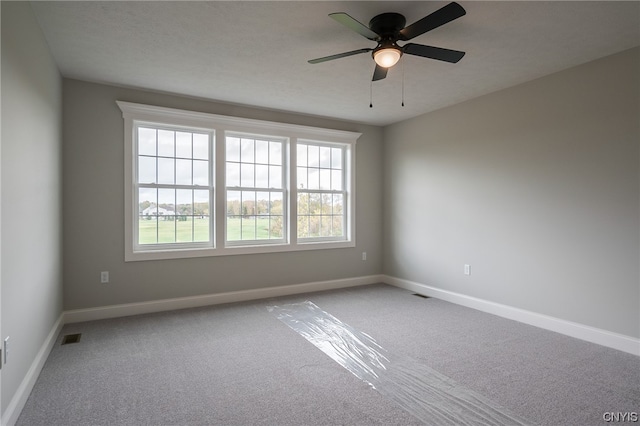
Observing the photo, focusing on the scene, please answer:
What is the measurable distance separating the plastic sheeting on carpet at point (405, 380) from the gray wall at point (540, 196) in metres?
1.87

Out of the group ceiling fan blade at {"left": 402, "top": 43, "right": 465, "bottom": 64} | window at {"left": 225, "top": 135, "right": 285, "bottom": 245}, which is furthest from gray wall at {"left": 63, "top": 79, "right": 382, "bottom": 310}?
ceiling fan blade at {"left": 402, "top": 43, "right": 465, "bottom": 64}

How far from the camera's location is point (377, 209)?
230 inches

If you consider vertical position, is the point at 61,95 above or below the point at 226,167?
above

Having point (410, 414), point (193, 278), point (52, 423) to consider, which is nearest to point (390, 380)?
point (410, 414)

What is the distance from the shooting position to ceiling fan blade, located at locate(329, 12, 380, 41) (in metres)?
2.11

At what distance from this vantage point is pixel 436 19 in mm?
2182

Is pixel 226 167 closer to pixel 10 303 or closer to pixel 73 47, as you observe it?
pixel 73 47

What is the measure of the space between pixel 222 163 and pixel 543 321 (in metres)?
4.14

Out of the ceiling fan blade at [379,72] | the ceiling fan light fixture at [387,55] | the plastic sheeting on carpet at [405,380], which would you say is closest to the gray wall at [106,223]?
the plastic sheeting on carpet at [405,380]

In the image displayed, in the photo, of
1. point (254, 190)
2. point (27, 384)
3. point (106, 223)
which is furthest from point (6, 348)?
point (254, 190)

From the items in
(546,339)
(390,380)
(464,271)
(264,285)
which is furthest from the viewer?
(264,285)

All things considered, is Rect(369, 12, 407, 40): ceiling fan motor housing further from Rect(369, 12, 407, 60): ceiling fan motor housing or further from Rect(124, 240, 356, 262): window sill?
Rect(124, 240, 356, 262): window sill

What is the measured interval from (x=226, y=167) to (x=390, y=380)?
331 centimetres

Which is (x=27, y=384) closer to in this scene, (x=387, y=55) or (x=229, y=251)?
(x=229, y=251)
